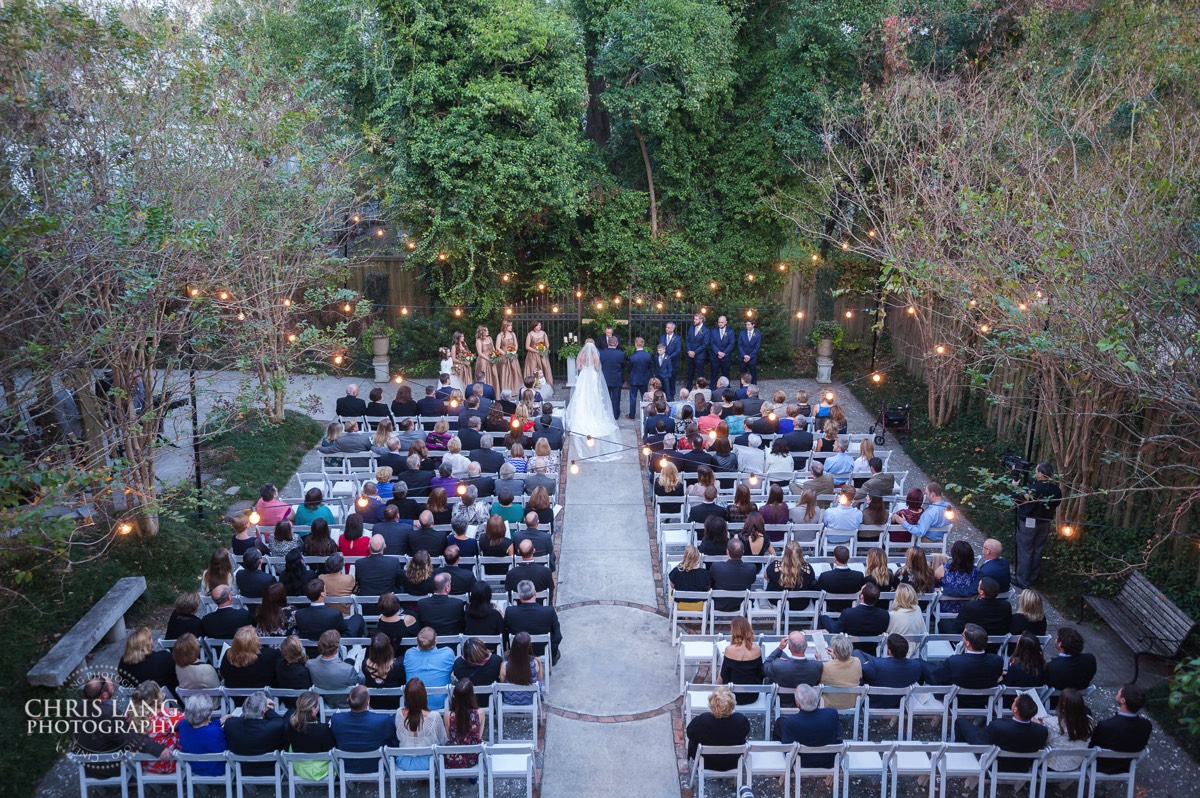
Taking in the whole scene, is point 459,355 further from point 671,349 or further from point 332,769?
point 332,769

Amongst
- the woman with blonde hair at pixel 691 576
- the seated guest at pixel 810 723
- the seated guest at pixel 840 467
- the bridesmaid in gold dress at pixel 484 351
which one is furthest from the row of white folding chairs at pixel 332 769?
the bridesmaid in gold dress at pixel 484 351

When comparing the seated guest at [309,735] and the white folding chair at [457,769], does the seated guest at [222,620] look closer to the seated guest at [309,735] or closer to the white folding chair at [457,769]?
the seated guest at [309,735]

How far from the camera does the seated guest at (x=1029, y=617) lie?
8469 mm

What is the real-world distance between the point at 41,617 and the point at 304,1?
46.6 ft

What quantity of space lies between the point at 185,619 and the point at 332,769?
7.66 ft

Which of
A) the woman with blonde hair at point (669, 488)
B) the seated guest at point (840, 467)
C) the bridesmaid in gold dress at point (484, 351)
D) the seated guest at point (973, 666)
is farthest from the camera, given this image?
the bridesmaid in gold dress at point (484, 351)

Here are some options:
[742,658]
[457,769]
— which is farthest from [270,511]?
[742,658]

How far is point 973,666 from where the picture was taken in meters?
7.82

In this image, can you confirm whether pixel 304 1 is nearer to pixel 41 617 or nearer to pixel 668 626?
pixel 41 617

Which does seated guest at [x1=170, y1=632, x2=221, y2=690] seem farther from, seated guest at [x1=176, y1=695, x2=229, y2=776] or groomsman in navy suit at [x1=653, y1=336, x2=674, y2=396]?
groomsman in navy suit at [x1=653, y1=336, x2=674, y2=396]

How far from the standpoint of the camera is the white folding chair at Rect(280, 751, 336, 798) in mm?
6969

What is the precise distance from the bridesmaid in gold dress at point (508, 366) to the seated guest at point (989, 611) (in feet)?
33.3

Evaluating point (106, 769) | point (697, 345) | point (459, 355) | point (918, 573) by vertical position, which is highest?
point (697, 345)

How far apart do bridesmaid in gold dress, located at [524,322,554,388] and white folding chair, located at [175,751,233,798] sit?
430 inches
